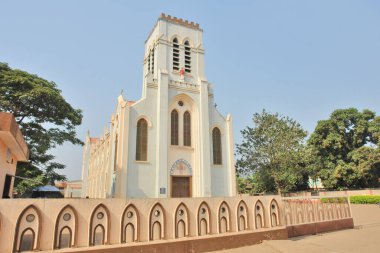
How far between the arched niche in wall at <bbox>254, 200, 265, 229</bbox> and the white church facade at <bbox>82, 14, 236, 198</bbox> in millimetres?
9707

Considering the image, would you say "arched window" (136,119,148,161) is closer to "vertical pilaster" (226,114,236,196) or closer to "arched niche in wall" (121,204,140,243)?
"vertical pilaster" (226,114,236,196)

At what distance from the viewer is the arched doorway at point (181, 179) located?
54.9ft

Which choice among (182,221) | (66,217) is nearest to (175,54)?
(182,221)

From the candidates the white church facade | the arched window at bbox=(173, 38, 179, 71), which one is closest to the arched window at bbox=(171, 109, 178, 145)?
the white church facade

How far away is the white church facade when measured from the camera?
15.7 m

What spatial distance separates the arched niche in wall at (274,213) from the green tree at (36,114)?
14710mm

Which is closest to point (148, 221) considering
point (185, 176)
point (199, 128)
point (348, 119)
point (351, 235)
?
point (351, 235)

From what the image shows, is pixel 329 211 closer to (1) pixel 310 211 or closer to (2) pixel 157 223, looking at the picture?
(1) pixel 310 211

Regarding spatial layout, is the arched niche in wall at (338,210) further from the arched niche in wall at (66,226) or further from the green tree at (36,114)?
the green tree at (36,114)

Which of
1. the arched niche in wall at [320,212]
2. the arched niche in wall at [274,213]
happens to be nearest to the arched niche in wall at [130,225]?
the arched niche in wall at [274,213]

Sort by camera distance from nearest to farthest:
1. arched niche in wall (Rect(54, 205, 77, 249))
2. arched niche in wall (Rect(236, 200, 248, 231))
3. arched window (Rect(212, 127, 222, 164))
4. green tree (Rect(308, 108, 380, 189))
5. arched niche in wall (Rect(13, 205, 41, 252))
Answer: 1. arched niche in wall (Rect(13, 205, 41, 252))
2. arched niche in wall (Rect(54, 205, 77, 249))
3. arched niche in wall (Rect(236, 200, 248, 231))
4. arched window (Rect(212, 127, 222, 164))
5. green tree (Rect(308, 108, 380, 189))

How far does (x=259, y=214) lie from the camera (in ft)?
22.3

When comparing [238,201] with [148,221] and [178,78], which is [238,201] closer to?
[148,221]

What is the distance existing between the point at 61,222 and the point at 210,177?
13511 mm
